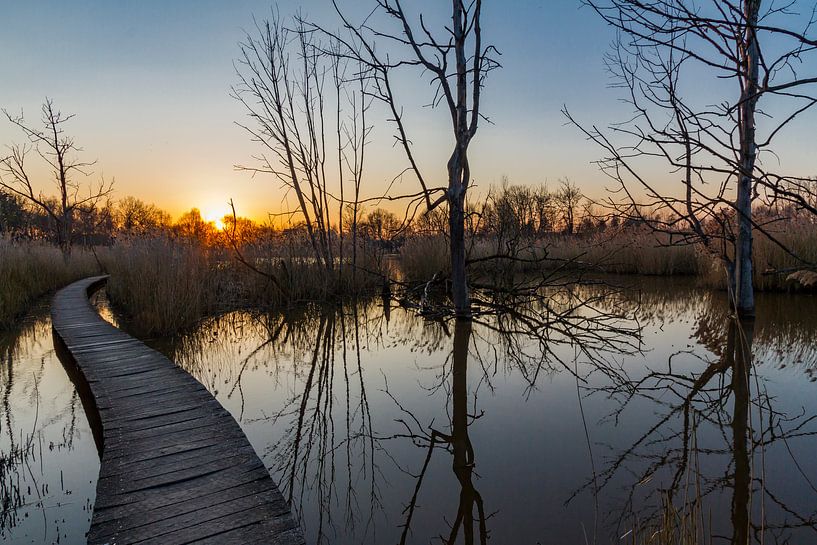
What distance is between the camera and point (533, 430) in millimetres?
2988

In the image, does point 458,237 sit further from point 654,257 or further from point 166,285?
point 654,257

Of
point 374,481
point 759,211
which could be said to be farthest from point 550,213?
point 374,481

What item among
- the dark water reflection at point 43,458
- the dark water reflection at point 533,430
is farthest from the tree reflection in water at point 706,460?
the dark water reflection at point 43,458

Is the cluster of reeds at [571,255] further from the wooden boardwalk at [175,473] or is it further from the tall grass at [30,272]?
the tall grass at [30,272]

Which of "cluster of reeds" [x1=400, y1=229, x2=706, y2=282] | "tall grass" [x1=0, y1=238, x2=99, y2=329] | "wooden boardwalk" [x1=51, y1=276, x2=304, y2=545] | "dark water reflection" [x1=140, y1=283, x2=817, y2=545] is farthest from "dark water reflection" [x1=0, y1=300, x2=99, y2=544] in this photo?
"cluster of reeds" [x1=400, y1=229, x2=706, y2=282]

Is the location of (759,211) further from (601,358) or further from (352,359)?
(352,359)

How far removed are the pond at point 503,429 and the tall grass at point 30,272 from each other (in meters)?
1.72

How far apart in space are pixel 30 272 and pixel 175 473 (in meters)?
11.0

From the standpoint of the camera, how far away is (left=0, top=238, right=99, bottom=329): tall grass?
24.2 feet

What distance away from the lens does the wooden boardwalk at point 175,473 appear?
1710 mm

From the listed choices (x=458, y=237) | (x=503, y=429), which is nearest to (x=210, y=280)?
(x=458, y=237)

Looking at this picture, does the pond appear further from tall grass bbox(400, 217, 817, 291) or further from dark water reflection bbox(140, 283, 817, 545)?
tall grass bbox(400, 217, 817, 291)

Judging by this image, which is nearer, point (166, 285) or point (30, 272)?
point (166, 285)

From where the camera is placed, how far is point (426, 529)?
78.2 inches
